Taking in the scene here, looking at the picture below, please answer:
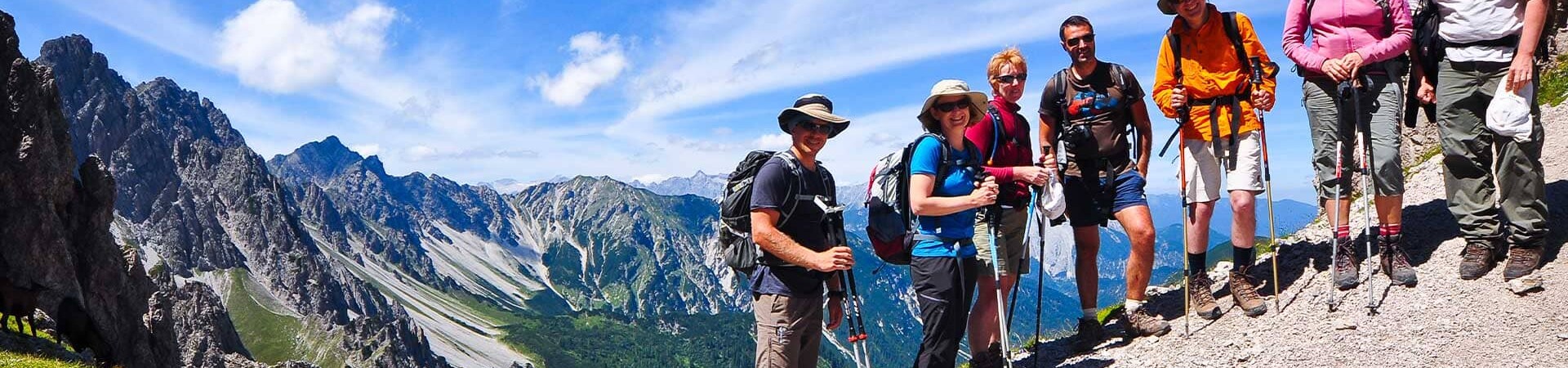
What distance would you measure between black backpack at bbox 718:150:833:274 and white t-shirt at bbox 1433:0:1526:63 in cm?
726

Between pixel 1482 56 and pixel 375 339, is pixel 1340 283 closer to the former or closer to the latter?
pixel 1482 56

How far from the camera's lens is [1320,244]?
11859 mm

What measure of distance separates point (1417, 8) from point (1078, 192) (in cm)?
445

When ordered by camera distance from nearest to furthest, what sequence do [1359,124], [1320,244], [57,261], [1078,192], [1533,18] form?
[1533,18], [1359,124], [1078,192], [1320,244], [57,261]

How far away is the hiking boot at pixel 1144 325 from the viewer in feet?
33.6

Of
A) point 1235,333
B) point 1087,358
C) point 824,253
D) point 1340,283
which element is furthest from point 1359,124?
point 824,253

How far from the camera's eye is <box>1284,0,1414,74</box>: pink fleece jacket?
9.27m

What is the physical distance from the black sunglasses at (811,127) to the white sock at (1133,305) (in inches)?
208

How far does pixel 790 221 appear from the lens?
7645 mm

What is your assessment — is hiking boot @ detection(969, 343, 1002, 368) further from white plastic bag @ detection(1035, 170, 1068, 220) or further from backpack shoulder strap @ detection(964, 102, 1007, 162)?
backpack shoulder strap @ detection(964, 102, 1007, 162)

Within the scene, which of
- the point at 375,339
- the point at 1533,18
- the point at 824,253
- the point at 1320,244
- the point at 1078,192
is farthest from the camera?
the point at 375,339

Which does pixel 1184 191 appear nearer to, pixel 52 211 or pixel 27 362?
pixel 27 362

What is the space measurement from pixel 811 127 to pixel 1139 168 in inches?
181

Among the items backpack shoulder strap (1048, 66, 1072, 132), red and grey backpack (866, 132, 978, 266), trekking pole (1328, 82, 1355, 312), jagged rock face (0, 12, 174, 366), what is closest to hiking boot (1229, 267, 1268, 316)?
trekking pole (1328, 82, 1355, 312)
